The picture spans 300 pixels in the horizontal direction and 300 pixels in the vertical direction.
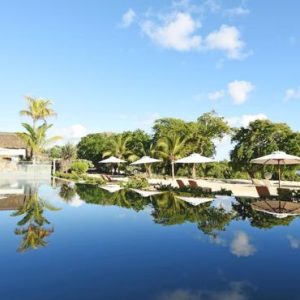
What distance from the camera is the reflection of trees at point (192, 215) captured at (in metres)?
10.0

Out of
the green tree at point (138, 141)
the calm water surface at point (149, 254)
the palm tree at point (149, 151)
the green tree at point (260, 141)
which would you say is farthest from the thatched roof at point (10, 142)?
the calm water surface at point (149, 254)

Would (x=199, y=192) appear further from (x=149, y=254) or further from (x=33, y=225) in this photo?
(x=149, y=254)

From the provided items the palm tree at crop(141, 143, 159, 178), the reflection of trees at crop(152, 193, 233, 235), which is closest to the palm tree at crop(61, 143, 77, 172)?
the palm tree at crop(141, 143, 159, 178)

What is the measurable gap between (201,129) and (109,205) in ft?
87.6

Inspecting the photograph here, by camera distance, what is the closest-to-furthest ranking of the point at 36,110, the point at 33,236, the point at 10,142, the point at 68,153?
the point at 33,236, the point at 36,110, the point at 68,153, the point at 10,142

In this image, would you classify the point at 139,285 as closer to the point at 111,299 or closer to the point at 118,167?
the point at 111,299

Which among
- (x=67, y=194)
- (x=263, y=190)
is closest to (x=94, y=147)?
(x=67, y=194)

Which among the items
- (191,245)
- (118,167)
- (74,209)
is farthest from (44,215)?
(118,167)

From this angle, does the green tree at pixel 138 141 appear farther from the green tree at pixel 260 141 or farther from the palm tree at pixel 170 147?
the green tree at pixel 260 141

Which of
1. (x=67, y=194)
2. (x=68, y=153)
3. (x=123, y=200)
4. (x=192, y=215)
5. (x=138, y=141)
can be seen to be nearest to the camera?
(x=192, y=215)

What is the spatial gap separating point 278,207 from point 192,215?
3979 mm

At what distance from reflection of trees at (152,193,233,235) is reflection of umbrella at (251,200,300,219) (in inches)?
61.7

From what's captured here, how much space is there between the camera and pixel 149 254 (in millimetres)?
7215

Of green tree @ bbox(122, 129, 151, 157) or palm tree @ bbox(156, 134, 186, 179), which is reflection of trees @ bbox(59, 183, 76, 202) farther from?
green tree @ bbox(122, 129, 151, 157)
